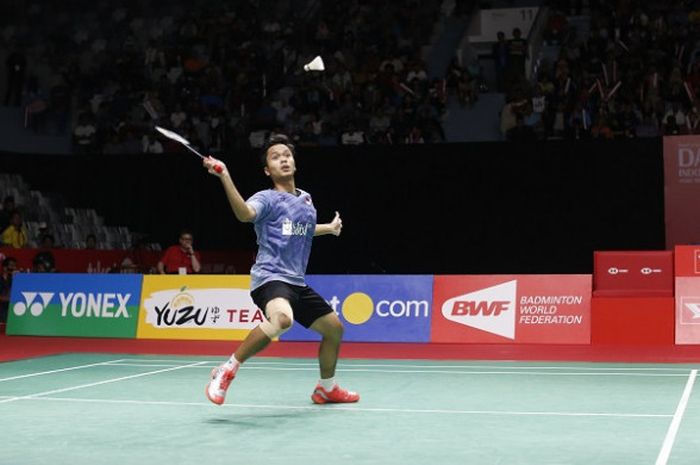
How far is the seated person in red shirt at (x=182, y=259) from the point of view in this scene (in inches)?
547

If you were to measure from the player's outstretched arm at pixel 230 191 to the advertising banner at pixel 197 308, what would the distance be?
6250 millimetres

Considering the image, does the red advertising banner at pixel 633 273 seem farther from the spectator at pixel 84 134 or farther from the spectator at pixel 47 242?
the spectator at pixel 84 134

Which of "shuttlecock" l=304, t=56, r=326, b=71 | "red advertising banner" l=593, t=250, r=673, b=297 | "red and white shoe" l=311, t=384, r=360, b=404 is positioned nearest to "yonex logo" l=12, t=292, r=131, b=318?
"shuttlecock" l=304, t=56, r=326, b=71

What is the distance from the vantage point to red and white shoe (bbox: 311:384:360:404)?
6.81 m

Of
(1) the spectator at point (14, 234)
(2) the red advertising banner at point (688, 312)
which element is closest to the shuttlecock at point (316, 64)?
(2) the red advertising banner at point (688, 312)

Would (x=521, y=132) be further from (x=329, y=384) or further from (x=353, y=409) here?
(x=353, y=409)

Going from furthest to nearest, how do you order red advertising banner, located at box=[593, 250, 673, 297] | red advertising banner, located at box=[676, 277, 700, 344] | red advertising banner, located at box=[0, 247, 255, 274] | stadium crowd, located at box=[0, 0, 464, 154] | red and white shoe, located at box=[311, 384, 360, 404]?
stadium crowd, located at box=[0, 0, 464, 154], red advertising banner, located at box=[0, 247, 255, 274], red advertising banner, located at box=[593, 250, 673, 297], red advertising banner, located at box=[676, 277, 700, 344], red and white shoe, located at box=[311, 384, 360, 404]

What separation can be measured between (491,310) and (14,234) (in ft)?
28.0

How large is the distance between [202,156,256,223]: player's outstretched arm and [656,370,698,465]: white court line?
263 centimetres

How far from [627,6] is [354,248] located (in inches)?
265

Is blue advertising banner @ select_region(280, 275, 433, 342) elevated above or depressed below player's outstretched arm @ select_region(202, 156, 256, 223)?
below

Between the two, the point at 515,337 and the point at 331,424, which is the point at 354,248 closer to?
the point at 515,337

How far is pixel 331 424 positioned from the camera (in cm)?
588

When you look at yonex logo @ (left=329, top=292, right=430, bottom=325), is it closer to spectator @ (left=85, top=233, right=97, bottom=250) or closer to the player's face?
the player's face
